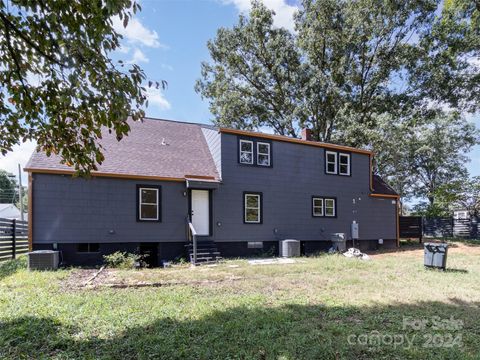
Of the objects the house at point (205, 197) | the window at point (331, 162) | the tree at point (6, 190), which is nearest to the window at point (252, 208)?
the house at point (205, 197)

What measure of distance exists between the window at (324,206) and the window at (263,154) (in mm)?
3006

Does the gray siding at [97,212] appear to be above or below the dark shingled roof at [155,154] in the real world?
below

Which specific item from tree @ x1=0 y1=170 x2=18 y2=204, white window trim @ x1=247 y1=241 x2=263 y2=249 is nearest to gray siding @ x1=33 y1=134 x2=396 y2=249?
white window trim @ x1=247 y1=241 x2=263 y2=249

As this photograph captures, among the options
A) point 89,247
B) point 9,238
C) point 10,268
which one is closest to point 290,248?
point 89,247

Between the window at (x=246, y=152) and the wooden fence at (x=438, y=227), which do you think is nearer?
the window at (x=246, y=152)

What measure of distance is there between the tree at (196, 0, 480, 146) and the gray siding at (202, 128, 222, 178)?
1023cm

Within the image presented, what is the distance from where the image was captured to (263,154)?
47.0 ft

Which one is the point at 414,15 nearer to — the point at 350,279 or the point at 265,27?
the point at 265,27

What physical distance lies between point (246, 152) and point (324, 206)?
187 inches

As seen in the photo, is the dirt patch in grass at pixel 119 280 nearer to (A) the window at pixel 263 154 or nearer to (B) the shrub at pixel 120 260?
(B) the shrub at pixel 120 260

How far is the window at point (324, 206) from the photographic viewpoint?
1547cm

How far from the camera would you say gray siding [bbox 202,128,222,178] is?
1350 cm

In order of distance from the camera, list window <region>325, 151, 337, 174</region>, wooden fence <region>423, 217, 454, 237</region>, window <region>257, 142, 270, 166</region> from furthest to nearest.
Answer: wooden fence <region>423, 217, 454, 237</region>, window <region>325, 151, 337, 174</region>, window <region>257, 142, 270, 166</region>

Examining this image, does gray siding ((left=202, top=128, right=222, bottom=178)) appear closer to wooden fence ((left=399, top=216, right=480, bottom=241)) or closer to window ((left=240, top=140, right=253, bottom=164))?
window ((left=240, top=140, right=253, bottom=164))
